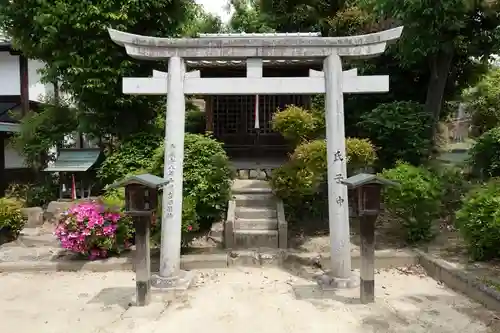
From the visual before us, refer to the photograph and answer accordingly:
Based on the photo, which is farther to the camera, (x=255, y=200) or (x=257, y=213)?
(x=255, y=200)

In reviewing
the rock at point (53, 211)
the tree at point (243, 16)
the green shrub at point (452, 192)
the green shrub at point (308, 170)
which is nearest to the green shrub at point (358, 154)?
the green shrub at point (308, 170)

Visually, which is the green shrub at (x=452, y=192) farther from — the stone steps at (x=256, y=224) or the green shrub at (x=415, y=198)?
the stone steps at (x=256, y=224)

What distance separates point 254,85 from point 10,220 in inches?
262

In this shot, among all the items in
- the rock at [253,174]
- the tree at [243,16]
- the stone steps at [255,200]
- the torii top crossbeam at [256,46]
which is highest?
the tree at [243,16]

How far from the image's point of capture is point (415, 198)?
8484mm

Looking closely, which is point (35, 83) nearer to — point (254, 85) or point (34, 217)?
point (34, 217)

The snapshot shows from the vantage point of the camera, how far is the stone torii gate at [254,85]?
7.05 meters

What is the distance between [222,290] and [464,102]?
40.4 feet

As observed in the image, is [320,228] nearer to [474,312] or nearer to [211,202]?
[211,202]

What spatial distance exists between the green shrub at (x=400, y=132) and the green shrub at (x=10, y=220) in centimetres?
848

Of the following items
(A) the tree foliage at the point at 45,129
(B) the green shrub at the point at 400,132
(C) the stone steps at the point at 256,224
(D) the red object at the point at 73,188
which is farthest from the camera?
(A) the tree foliage at the point at 45,129

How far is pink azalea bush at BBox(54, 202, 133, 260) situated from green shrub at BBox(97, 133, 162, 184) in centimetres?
213

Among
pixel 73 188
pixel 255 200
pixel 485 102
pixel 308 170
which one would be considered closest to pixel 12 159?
pixel 73 188

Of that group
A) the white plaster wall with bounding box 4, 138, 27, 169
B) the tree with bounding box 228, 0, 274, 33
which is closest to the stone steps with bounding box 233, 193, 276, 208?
the white plaster wall with bounding box 4, 138, 27, 169
